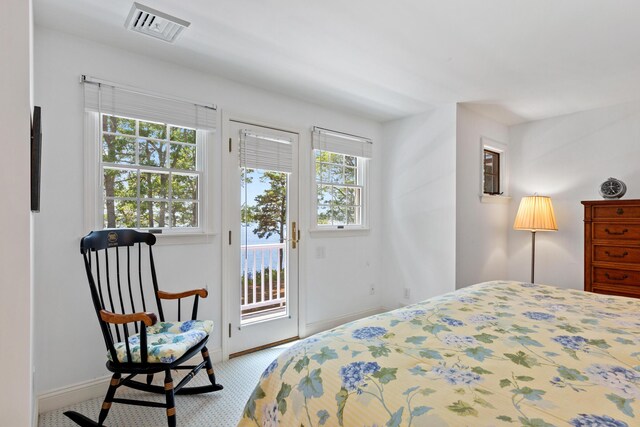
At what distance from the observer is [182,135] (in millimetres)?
2791

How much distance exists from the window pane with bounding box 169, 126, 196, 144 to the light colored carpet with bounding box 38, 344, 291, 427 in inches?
73.0

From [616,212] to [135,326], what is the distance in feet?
13.8

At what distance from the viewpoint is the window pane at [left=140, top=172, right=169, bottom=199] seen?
2590 millimetres

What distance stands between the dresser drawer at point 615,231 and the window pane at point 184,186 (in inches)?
149

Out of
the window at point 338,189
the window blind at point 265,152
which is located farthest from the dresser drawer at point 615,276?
the window blind at point 265,152

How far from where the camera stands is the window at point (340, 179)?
3.73 m

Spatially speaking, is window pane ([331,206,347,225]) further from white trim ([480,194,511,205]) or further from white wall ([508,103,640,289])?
white wall ([508,103,640,289])

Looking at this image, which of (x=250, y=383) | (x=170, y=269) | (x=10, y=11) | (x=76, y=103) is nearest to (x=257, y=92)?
(x=76, y=103)

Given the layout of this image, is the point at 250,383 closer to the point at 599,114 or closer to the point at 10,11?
the point at 10,11

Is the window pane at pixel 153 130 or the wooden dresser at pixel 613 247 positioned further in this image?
the wooden dresser at pixel 613 247

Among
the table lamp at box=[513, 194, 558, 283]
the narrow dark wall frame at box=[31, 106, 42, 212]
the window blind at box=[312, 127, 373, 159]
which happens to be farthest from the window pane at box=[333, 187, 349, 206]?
the narrow dark wall frame at box=[31, 106, 42, 212]

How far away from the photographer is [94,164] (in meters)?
2.34

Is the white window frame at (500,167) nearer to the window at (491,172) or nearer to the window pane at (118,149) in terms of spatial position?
the window at (491,172)

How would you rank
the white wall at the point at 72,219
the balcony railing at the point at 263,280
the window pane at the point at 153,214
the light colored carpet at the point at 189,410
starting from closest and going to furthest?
the light colored carpet at the point at 189,410 → the white wall at the point at 72,219 → the window pane at the point at 153,214 → the balcony railing at the point at 263,280
